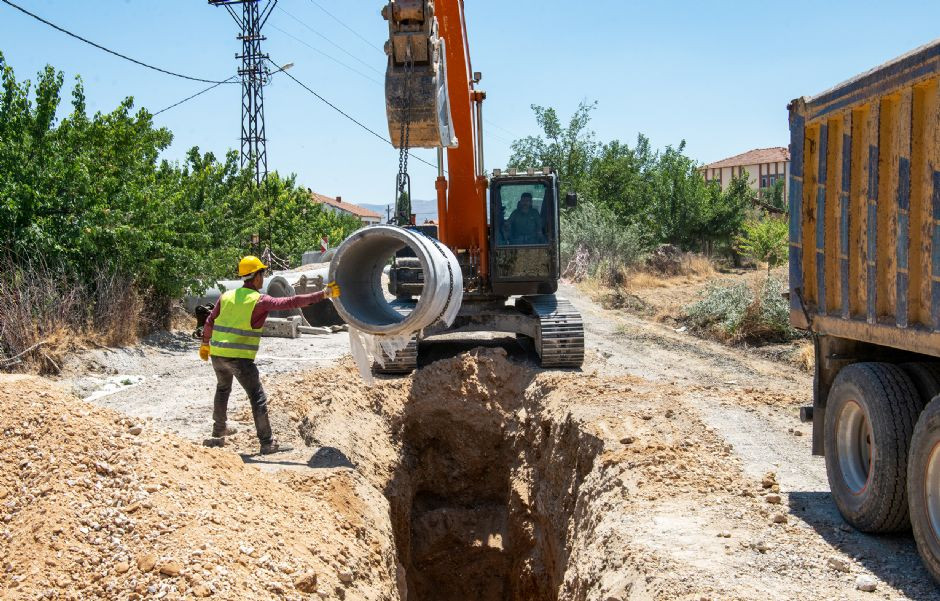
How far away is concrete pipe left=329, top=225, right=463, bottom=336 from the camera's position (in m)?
7.25

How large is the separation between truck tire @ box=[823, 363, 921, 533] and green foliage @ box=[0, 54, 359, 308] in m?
10.8

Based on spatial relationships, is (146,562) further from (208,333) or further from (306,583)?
(208,333)

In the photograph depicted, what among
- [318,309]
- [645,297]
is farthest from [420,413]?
[645,297]

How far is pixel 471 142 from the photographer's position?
1115 centimetres

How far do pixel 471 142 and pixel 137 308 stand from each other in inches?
259

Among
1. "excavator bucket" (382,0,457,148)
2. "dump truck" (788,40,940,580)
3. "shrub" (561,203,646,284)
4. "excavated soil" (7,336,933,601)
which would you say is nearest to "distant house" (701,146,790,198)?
"shrub" (561,203,646,284)

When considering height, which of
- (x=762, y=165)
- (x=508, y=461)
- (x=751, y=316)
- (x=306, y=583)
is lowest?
(x=508, y=461)

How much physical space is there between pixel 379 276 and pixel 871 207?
492cm

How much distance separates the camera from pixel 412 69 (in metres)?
8.14

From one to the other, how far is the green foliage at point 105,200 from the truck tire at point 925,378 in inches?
442

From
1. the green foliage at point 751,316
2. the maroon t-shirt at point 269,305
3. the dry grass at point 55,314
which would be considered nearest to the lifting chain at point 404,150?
the maroon t-shirt at point 269,305

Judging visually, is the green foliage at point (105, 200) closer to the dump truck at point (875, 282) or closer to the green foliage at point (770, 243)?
the dump truck at point (875, 282)

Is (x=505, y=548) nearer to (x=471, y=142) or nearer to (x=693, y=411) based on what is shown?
(x=693, y=411)

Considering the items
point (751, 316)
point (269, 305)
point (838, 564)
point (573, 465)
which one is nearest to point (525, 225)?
point (573, 465)
